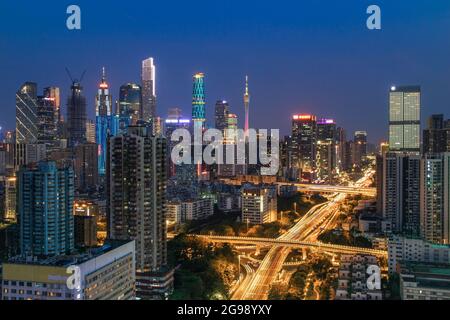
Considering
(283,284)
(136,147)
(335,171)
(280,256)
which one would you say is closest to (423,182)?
(280,256)

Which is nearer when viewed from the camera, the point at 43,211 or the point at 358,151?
the point at 43,211

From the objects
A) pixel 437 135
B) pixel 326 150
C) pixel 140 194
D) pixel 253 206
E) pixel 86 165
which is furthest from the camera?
pixel 326 150

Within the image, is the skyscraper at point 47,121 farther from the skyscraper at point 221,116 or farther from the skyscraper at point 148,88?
the skyscraper at point 221,116

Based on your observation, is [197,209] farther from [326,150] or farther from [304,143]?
[326,150]

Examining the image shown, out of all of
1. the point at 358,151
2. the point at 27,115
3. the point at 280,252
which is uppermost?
the point at 27,115

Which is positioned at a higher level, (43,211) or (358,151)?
(358,151)

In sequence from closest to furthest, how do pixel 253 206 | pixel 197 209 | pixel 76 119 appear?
pixel 253 206 → pixel 197 209 → pixel 76 119

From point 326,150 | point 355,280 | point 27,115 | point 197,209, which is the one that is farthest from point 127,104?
point 355,280
